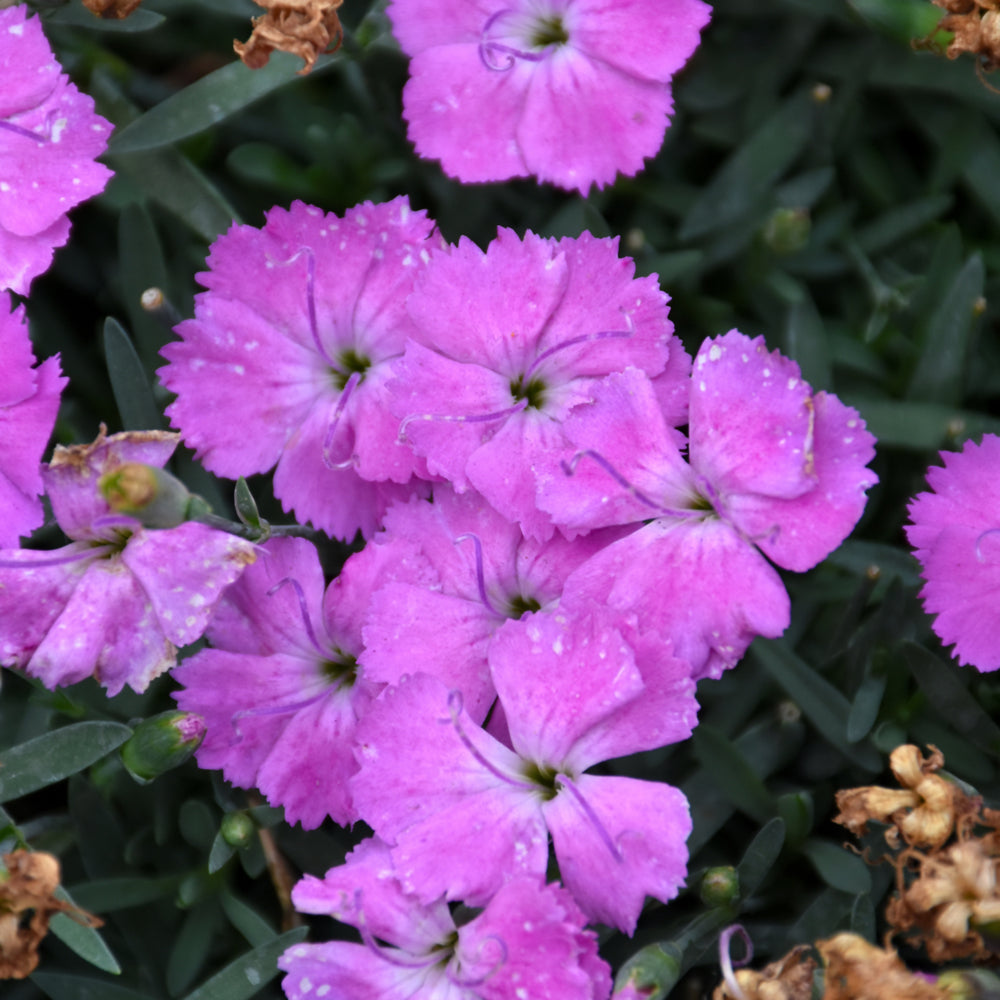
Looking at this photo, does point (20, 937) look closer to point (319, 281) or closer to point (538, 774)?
point (538, 774)

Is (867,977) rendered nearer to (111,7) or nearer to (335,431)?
(335,431)

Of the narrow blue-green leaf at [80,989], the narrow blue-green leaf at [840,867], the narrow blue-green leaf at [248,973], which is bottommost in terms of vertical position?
the narrow blue-green leaf at [80,989]

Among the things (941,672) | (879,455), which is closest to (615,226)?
(879,455)

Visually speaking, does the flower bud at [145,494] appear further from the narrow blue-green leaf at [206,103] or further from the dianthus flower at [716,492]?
the narrow blue-green leaf at [206,103]

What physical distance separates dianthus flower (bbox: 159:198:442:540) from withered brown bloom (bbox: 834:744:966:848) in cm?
61

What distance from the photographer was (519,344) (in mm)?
1397

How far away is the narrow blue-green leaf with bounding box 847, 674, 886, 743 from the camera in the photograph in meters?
1.45

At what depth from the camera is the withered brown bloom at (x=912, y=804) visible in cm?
119

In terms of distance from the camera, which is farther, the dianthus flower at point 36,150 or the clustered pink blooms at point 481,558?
the dianthus flower at point 36,150

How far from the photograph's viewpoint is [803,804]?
145 cm

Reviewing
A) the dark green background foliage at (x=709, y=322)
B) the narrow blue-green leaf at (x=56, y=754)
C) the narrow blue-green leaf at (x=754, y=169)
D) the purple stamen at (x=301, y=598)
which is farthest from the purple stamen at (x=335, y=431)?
the narrow blue-green leaf at (x=754, y=169)

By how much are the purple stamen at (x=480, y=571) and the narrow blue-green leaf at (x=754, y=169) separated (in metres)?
0.70

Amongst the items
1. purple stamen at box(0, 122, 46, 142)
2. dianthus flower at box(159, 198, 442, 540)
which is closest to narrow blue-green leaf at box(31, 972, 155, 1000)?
dianthus flower at box(159, 198, 442, 540)

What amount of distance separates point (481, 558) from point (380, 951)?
0.43m
